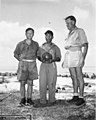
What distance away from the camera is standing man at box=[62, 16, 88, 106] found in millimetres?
4039

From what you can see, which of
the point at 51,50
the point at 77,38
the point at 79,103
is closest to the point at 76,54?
the point at 77,38

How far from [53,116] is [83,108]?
55 cm

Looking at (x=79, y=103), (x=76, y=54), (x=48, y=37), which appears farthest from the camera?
(x=48, y=37)

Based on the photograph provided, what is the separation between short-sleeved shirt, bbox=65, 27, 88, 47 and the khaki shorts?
2.25 feet

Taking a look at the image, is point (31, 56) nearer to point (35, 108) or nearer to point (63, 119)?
point (35, 108)

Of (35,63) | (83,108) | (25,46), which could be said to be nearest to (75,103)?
(83,108)

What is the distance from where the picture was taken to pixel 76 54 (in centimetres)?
409

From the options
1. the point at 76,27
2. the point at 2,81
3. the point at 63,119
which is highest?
the point at 76,27

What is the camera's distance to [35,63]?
4223 mm

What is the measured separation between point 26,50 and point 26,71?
1.13ft

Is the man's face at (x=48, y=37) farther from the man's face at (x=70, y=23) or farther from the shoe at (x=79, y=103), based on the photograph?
the shoe at (x=79, y=103)

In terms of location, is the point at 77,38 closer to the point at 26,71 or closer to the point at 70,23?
the point at 70,23

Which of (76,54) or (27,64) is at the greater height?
(76,54)

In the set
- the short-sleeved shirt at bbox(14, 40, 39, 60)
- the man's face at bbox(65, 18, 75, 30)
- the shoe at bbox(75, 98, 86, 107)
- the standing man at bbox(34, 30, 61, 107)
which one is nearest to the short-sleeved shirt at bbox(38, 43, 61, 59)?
the standing man at bbox(34, 30, 61, 107)
